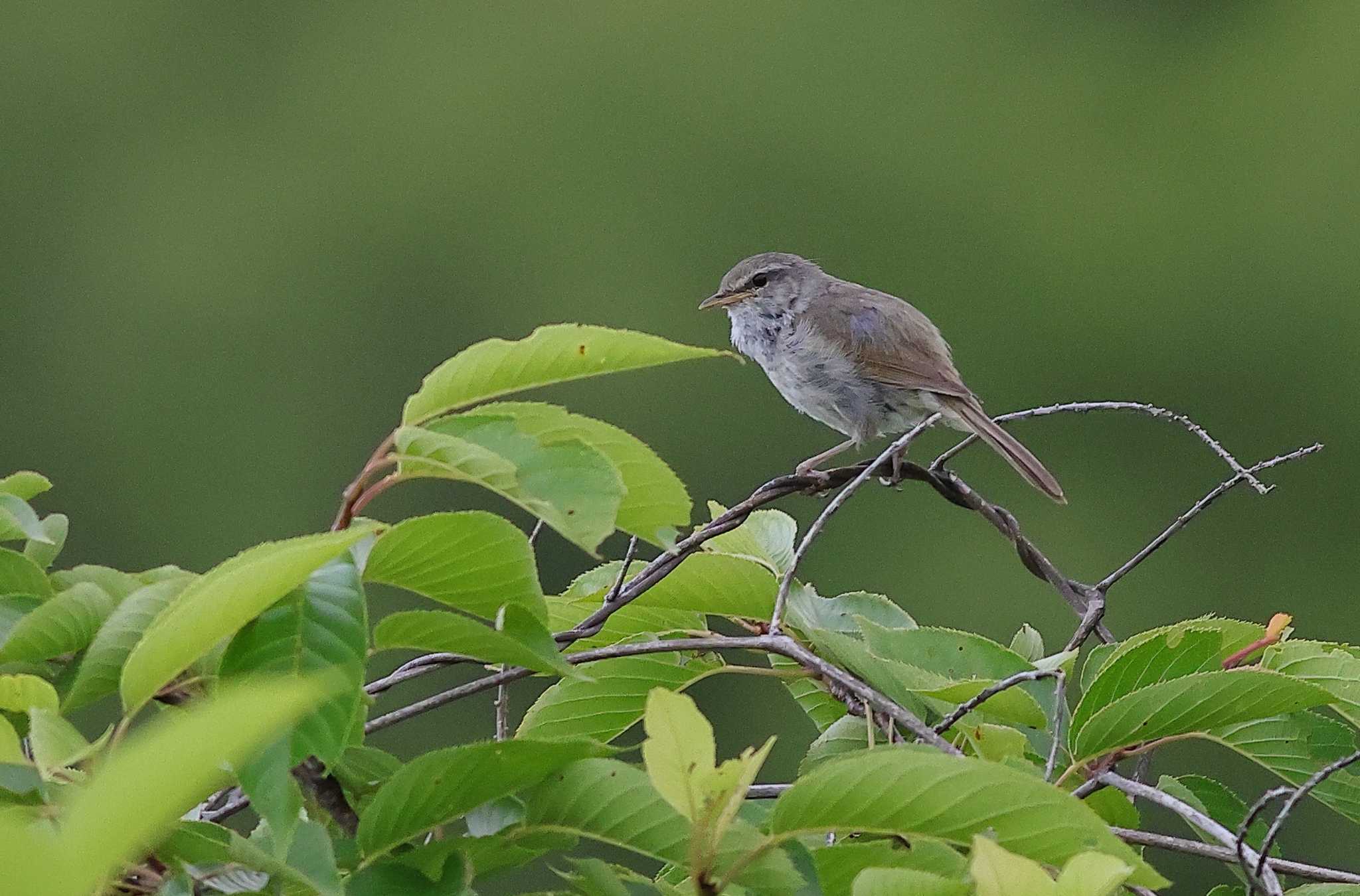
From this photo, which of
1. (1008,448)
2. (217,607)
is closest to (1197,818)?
(217,607)

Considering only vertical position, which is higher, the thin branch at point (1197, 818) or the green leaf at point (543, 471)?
the green leaf at point (543, 471)

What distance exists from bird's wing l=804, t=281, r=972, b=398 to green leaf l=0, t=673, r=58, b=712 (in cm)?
384

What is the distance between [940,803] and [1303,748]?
0.71m

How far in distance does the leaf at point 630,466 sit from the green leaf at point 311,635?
16 cm

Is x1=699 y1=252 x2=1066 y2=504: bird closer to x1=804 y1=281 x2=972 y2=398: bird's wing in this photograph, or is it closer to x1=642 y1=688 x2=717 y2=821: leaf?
x1=804 y1=281 x2=972 y2=398: bird's wing

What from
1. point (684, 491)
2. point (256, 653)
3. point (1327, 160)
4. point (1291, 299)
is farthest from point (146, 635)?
point (1327, 160)

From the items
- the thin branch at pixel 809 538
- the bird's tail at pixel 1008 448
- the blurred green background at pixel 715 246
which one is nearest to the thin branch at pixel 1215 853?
the thin branch at pixel 809 538

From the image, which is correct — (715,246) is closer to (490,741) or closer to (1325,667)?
(1325,667)

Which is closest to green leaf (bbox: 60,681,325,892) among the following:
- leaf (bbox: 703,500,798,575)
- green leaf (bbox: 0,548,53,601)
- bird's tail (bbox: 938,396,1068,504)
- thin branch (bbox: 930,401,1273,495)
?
green leaf (bbox: 0,548,53,601)

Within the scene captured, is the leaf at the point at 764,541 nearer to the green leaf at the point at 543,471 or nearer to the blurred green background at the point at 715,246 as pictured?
the green leaf at the point at 543,471

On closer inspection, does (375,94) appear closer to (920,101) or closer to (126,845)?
(920,101)

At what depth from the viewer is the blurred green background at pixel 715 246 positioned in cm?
1920

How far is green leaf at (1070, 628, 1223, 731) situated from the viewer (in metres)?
1.57

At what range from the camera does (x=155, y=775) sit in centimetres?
61
